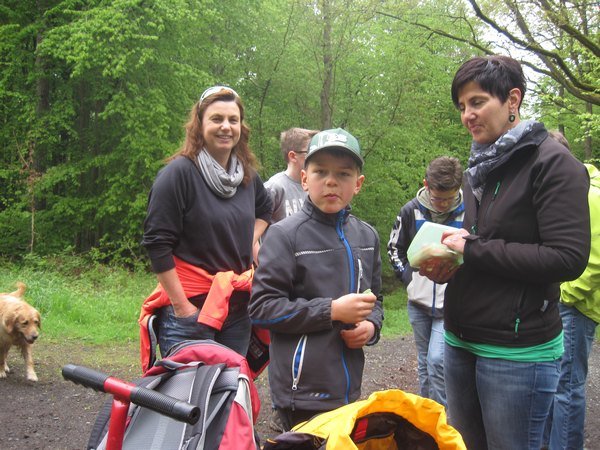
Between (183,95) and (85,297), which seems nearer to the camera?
(85,297)

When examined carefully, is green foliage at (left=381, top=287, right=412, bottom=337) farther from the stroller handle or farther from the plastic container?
the stroller handle

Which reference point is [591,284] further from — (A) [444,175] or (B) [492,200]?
(B) [492,200]

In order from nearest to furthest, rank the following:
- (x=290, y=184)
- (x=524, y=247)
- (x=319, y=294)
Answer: (x=524, y=247) → (x=319, y=294) → (x=290, y=184)

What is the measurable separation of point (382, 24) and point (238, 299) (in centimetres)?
1514

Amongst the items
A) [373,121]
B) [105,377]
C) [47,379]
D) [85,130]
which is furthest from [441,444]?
[85,130]

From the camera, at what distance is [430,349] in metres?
4.00

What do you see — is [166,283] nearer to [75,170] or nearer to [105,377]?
[105,377]

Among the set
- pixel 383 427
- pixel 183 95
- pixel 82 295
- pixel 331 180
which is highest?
pixel 183 95

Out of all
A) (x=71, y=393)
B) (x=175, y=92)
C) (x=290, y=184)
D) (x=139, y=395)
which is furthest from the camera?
(x=175, y=92)

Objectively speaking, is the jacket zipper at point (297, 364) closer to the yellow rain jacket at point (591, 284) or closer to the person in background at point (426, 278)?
the person in background at point (426, 278)

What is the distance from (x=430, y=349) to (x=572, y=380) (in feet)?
3.03

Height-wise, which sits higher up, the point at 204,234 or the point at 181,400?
the point at 204,234

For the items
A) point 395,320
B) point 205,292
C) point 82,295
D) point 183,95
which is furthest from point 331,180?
point 183,95

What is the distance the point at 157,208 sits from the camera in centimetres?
299
